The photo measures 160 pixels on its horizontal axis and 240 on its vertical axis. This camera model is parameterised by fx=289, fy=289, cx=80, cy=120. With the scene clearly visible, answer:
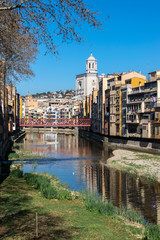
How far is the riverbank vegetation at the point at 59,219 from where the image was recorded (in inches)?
433

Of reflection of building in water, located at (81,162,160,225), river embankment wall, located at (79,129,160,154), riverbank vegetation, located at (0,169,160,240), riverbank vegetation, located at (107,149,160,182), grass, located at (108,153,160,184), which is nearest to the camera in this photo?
riverbank vegetation, located at (0,169,160,240)

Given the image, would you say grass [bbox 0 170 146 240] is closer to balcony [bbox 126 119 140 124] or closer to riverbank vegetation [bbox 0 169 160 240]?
riverbank vegetation [bbox 0 169 160 240]

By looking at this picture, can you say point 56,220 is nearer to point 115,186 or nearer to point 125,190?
point 125,190

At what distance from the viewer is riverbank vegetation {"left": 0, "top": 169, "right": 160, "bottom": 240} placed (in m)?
11.0

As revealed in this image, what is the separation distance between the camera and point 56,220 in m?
12.9

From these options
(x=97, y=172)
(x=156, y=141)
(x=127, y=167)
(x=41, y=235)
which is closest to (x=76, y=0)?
(x=41, y=235)

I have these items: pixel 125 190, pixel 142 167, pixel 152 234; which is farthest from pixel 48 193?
pixel 142 167

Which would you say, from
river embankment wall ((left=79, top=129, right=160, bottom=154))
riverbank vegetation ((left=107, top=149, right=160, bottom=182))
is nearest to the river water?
riverbank vegetation ((left=107, top=149, right=160, bottom=182))

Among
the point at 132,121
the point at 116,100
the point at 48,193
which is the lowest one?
the point at 48,193

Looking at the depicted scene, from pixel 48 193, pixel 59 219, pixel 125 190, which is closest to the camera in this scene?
pixel 59 219

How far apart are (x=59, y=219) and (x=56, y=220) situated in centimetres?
28

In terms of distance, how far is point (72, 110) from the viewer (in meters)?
193

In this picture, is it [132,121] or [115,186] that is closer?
[115,186]

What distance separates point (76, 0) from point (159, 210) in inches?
592
